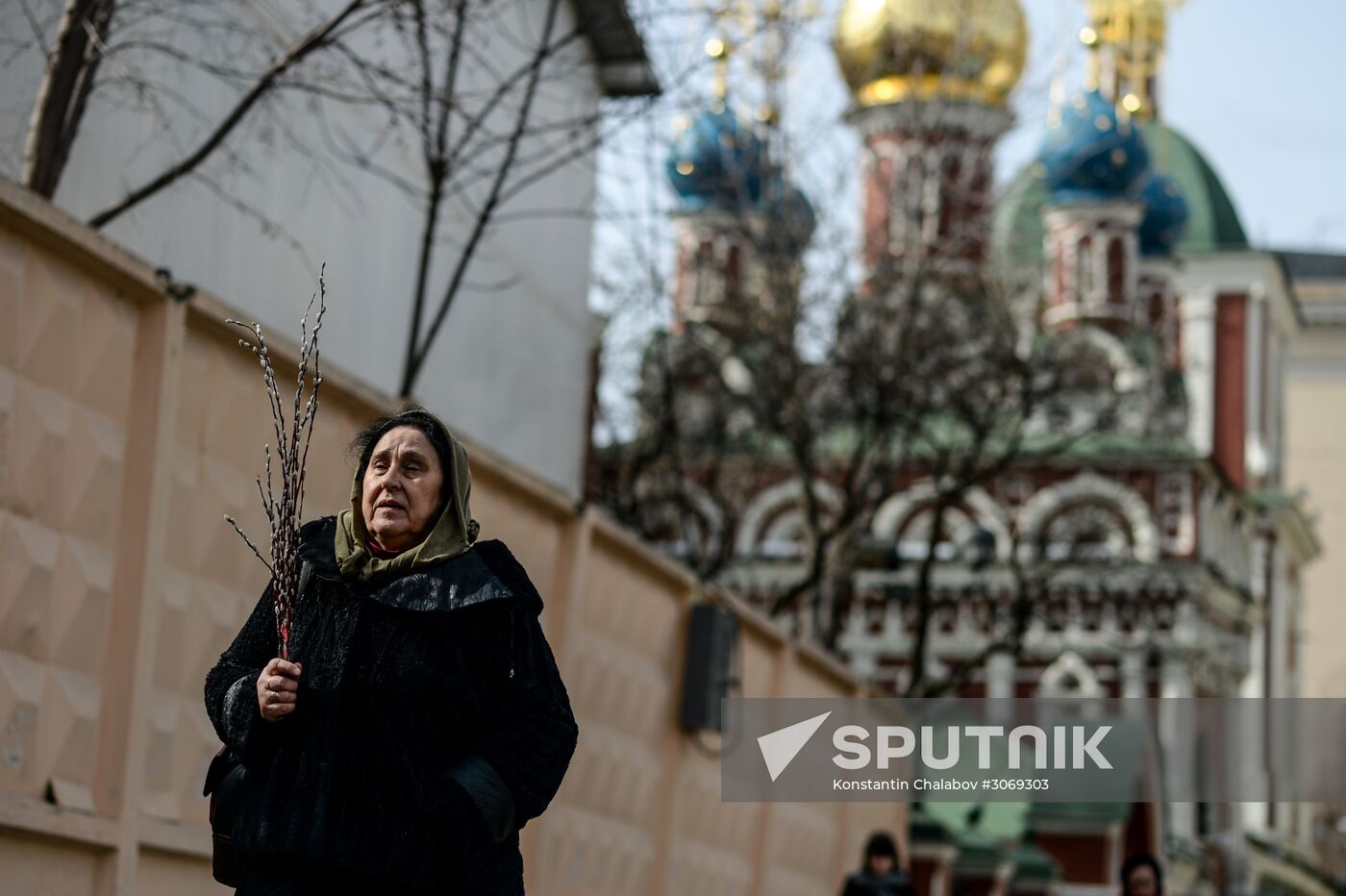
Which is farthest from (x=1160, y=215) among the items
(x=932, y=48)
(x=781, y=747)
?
(x=781, y=747)

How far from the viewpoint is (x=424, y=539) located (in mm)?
5027

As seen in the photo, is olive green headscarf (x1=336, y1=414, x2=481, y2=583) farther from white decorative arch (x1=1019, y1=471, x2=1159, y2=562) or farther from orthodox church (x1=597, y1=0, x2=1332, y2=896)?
white decorative arch (x1=1019, y1=471, x2=1159, y2=562)

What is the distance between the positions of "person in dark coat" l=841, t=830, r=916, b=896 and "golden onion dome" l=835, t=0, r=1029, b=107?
15.4 meters

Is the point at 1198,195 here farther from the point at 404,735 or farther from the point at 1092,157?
the point at 404,735

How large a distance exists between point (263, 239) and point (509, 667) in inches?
285

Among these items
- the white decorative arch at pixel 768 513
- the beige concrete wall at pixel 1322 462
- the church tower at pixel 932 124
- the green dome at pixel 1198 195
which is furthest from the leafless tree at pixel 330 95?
the beige concrete wall at pixel 1322 462

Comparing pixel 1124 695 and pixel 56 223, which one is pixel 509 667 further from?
pixel 1124 695

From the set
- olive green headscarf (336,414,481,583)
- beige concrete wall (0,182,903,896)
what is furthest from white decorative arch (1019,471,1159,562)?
olive green headscarf (336,414,481,583)

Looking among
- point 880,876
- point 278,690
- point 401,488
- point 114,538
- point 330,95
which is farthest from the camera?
point 880,876

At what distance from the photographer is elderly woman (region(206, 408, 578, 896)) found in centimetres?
486

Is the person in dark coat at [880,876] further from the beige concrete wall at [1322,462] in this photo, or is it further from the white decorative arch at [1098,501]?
the beige concrete wall at [1322,462]

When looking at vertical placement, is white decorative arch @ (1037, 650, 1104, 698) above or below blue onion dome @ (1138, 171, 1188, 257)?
below

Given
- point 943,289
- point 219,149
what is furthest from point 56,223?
point 943,289

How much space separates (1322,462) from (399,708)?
85810 mm
